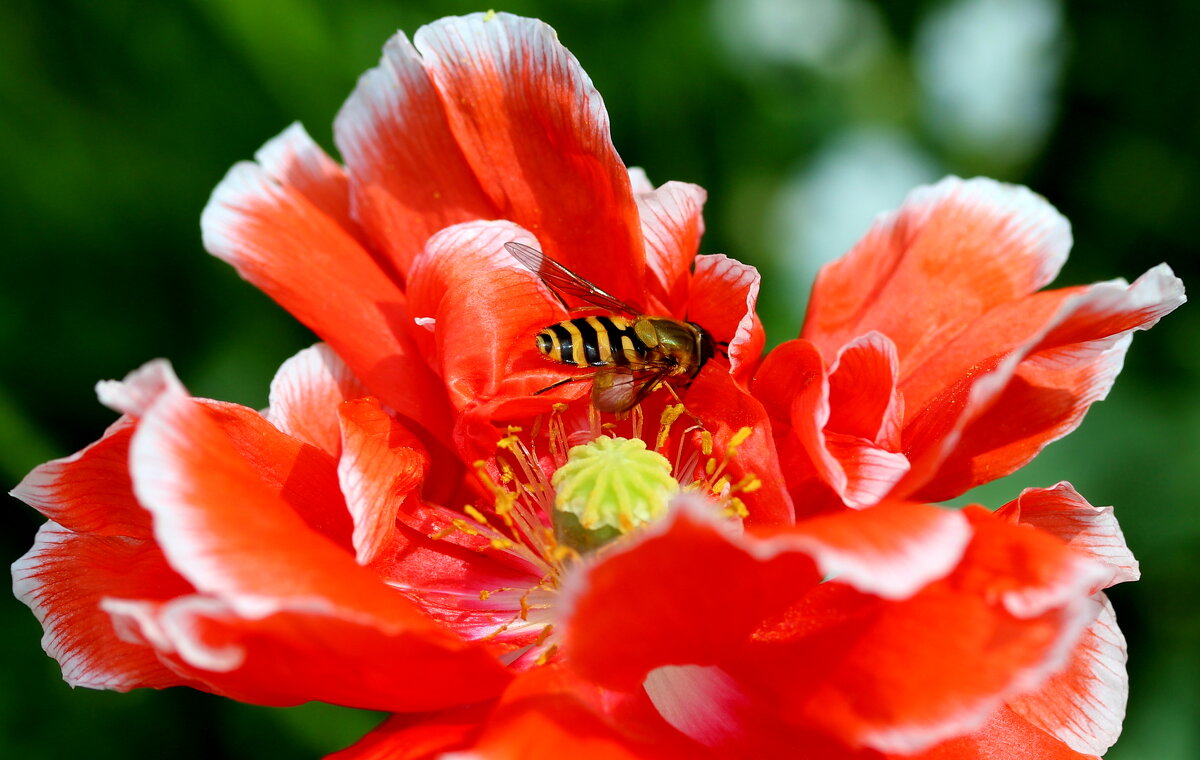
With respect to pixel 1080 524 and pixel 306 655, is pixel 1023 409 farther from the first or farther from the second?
pixel 306 655

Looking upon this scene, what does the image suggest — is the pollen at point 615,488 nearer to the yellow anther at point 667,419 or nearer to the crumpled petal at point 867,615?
the yellow anther at point 667,419

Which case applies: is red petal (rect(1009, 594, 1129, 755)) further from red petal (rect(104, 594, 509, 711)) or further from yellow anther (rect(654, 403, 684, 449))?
red petal (rect(104, 594, 509, 711))

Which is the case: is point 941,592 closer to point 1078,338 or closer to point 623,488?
point 1078,338

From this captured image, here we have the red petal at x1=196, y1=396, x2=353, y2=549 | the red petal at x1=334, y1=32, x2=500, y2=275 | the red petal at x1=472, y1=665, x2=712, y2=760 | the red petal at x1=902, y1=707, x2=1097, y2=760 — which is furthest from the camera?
the red petal at x1=334, y1=32, x2=500, y2=275

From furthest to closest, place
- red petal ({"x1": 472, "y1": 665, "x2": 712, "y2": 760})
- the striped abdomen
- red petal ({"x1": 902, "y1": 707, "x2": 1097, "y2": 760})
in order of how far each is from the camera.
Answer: the striped abdomen < red petal ({"x1": 902, "y1": 707, "x2": 1097, "y2": 760}) < red petal ({"x1": 472, "y1": 665, "x2": 712, "y2": 760})

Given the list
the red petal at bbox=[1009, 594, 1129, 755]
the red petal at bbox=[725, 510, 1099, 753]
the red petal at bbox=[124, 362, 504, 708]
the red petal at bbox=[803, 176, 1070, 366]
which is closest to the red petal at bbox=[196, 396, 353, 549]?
the red petal at bbox=[124, 362, 504, 708]

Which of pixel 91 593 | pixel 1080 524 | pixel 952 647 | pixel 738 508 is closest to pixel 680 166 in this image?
pixel 738 508
